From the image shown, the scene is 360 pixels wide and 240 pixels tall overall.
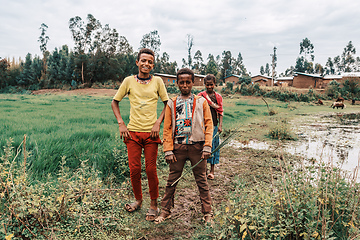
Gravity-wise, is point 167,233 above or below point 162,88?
below

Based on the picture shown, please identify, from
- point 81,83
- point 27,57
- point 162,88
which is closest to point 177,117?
point 162,88

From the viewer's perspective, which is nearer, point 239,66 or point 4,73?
point 4,73

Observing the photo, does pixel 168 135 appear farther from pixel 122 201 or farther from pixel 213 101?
pixel 213 101

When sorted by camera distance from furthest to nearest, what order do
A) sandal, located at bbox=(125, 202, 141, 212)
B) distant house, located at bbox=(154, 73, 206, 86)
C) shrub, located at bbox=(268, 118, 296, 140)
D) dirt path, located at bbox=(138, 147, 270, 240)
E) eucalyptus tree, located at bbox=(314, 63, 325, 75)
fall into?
eucalyptus tree, located at bbox=(314, 63, 325, 75) → distant house, located at bbox=(154, 73, 206, 86) → shrub, located at bbox=(268, 118, 296, 140) → sandal, located at bbox=(125, 202, 141, 212) → dirt path, located at bbox=(138, 147, 270, 240)

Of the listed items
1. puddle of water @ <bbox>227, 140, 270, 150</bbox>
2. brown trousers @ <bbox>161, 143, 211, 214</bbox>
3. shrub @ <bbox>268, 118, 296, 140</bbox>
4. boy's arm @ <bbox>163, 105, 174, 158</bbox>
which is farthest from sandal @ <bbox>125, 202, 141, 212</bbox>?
shrub @ <bbox>268, 118, 296, 140</bbox>

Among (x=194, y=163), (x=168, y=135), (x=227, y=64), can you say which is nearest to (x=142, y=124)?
(x=168, y=135)

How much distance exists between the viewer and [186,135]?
8.61 feet

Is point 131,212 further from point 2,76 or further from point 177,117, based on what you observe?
point 2,76

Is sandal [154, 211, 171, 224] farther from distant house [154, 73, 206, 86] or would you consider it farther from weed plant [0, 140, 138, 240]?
distant house [154, 73, 206, 86]

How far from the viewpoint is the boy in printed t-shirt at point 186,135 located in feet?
8.54

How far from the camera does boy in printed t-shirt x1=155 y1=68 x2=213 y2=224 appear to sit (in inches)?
103

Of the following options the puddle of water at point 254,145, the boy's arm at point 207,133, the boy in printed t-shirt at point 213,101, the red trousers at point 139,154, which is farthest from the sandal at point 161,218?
the puddle of water at point 254,145

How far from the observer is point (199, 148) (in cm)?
263

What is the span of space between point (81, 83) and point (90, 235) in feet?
149
